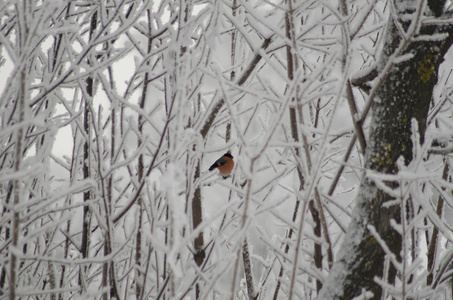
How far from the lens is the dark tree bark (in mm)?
1379

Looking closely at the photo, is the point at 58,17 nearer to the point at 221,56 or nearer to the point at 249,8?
the point at 249,8

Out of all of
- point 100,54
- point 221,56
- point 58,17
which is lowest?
point 100,54

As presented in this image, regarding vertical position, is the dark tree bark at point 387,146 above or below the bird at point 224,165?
below

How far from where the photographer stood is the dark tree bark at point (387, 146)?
1.38 meters

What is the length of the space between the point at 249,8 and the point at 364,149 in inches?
33.6

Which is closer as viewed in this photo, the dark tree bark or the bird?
the dark tree bark

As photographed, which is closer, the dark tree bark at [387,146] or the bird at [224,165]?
the dark tree bark at [387,146]

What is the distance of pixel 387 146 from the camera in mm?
1439

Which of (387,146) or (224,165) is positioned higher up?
(224,165)

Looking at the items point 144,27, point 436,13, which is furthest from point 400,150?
point 144,27

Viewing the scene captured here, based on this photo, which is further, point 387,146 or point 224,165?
point 224,165

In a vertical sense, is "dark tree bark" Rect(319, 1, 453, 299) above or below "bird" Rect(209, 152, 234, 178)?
below

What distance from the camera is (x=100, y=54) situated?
2215 mm

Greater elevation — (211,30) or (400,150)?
(211,30)
